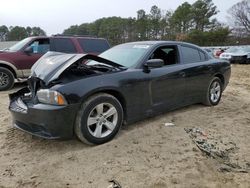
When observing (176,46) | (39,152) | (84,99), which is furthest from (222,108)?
(39,152)

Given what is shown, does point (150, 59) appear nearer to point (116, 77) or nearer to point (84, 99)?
point (116, 77)

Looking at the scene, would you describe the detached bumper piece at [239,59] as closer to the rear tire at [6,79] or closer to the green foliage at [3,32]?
the rear tire at [6,79]

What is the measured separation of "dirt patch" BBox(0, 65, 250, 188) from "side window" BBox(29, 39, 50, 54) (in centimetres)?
463

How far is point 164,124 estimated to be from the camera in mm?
4996

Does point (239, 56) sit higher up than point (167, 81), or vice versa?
point (167, 81)

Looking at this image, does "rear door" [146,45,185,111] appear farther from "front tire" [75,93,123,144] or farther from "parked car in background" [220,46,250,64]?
"parked car in background" [220,46,250,64]

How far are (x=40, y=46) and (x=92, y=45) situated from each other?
1781 millimetres

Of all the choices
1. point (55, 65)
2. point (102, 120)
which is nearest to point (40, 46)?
point (55, 65)

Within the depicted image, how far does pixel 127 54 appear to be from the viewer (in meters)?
5.13

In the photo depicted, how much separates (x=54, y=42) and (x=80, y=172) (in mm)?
6908

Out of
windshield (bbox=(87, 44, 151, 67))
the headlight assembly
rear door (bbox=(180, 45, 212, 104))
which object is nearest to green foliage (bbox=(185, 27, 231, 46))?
rear door (bbox=(180, 45, 212, 104))

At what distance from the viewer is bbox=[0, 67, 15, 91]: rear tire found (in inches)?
341

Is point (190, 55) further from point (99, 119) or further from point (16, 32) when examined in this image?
point (16, 32)

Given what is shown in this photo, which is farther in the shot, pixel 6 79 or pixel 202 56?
pixel 6 79
